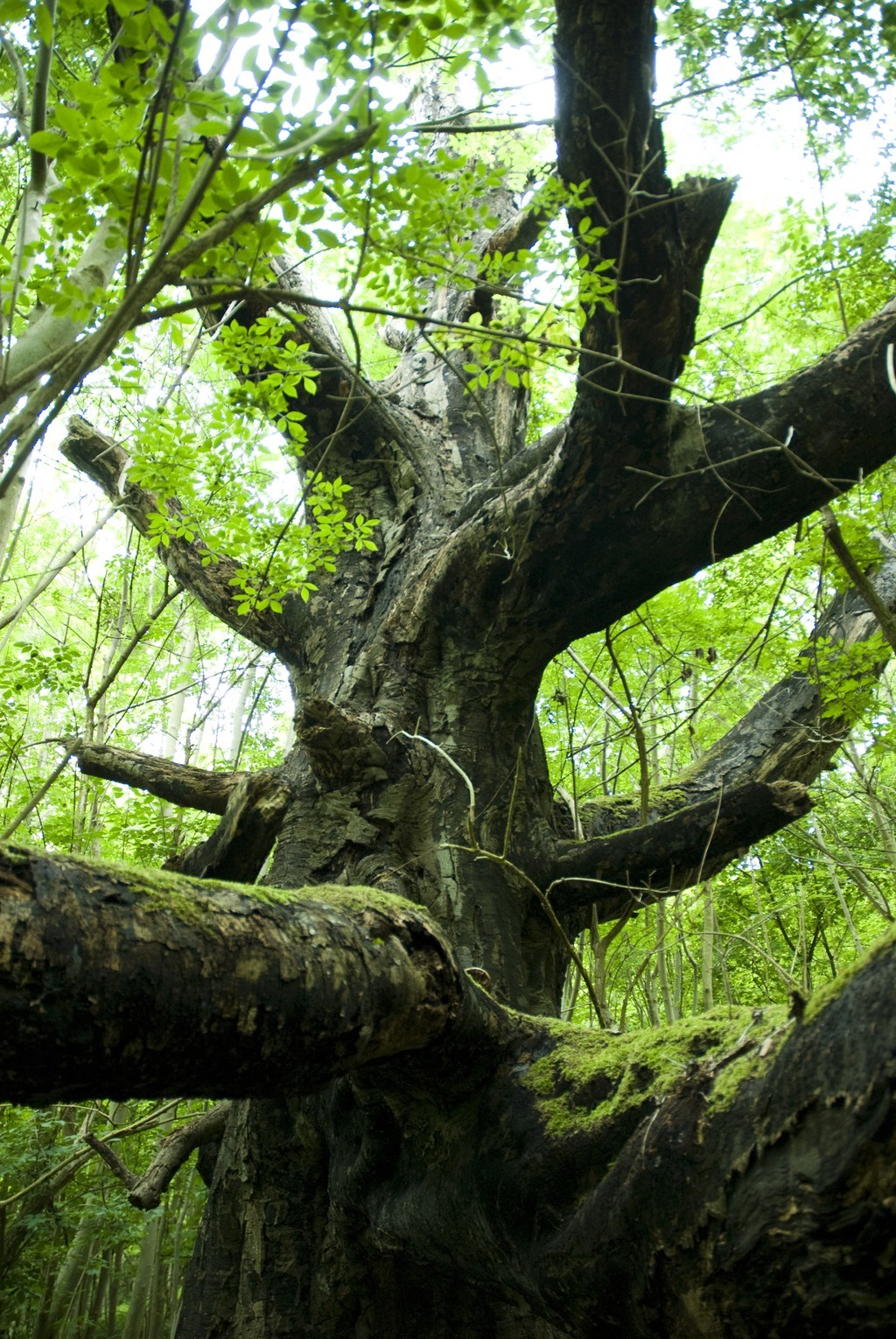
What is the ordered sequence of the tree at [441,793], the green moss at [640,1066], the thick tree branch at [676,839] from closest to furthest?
the tree at [441,793], the green moss at [640,1066], the thick tree branch at [676,839]


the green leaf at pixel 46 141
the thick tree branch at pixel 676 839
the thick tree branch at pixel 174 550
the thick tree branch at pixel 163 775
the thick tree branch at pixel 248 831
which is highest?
the thick tree branch at pixel 174 550

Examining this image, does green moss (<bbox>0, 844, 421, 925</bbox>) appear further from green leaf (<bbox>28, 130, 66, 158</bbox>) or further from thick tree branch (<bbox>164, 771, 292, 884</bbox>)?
A: green leaf (<bbox>28, 130, 66, 158</bbox>)

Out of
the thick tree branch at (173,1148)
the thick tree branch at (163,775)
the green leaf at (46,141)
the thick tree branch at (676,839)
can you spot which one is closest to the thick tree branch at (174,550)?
the thick tree branch at (163,775)

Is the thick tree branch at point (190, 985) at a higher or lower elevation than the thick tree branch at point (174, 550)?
lower

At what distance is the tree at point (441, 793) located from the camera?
137 centimetres

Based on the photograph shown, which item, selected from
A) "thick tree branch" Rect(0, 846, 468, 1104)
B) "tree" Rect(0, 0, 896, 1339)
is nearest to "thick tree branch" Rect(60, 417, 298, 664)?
"tree" Rect(0, 0, 896, 1339)

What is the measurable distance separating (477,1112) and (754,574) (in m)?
3.97

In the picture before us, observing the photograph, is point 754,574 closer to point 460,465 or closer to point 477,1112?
point 460,465

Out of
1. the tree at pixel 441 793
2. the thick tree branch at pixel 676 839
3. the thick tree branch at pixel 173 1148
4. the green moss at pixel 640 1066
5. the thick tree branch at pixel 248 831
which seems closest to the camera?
the tree at pixel 441 793

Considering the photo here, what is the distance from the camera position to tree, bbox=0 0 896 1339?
1371mm

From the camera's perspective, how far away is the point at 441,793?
10.4 ft

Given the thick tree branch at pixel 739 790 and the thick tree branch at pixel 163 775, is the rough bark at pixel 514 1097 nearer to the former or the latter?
the thick tree branch at pixel 739 790

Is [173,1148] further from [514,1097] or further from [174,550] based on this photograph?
[174,550]

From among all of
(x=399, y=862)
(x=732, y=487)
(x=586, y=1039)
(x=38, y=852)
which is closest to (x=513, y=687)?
A: (x=399, y=862)
